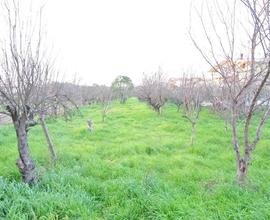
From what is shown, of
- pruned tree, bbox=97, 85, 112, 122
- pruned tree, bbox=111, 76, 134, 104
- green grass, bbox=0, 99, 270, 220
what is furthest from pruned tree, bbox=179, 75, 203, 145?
pruned tree, bbox=111, 76, 134, 104

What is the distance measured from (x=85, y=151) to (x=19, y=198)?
13.0 feet

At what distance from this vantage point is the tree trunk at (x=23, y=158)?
473 centimetres

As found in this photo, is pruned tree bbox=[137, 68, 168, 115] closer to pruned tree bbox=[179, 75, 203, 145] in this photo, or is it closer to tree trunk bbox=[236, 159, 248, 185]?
pruned tree bbox=[179, 75, 203, 145]

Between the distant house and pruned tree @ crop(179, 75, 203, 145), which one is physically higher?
the distant house

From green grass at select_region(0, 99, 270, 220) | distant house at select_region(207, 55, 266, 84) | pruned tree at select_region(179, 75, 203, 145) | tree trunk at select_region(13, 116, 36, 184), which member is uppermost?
distant house at select_region(207, 55, 266, 84)

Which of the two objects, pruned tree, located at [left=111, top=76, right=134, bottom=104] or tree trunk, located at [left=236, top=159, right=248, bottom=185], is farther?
pruned tree, located at [left=111, top=76, right=134, bottom=104]

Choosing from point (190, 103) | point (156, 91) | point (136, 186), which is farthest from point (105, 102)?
point (136, 186)

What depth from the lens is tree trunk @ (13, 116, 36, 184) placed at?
15.5ft

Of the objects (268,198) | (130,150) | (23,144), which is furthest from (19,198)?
(130,150)

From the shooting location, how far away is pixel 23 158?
4.77 m

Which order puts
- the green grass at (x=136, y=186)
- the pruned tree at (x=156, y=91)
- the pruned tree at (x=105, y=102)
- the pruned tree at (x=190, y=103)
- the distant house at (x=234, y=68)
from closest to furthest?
the green grass at (x=136, y=186) → the distant house at (x=234, y=68) → the pruned tree at (x=190, y=103) → the pruned tree at (x=105, y=102) → the pruned tree at (x=156, y=91)

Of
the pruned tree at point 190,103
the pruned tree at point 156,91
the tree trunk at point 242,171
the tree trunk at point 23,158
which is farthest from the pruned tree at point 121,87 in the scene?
the tree trunk at point 242,171

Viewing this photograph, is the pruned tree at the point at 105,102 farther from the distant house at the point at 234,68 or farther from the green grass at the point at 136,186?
the distant house at the point at 234,68

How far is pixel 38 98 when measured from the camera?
5.17 m
